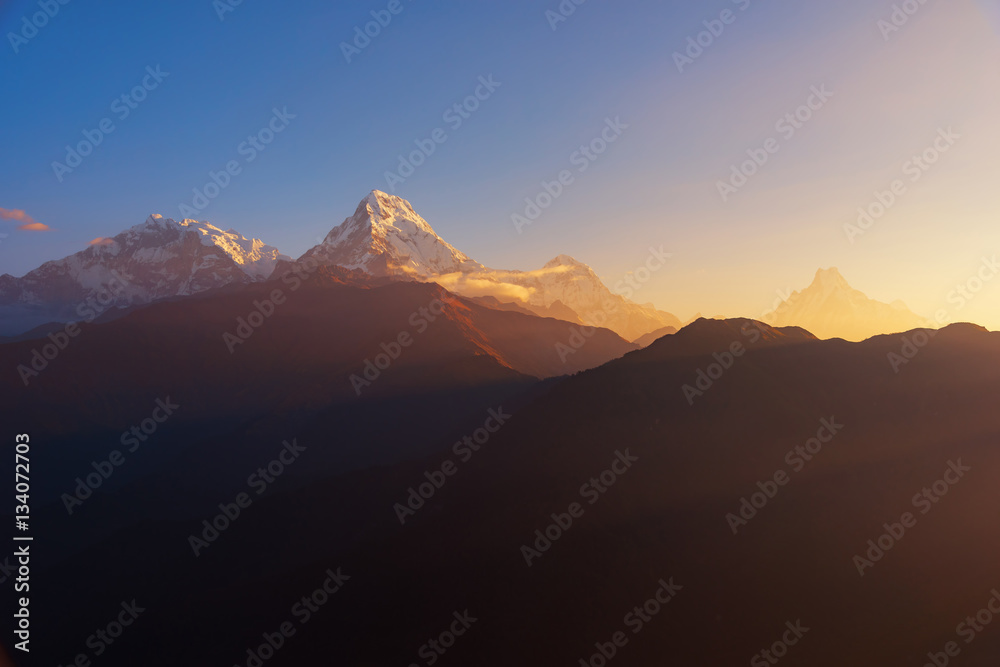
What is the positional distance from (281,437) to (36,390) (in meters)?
85.1

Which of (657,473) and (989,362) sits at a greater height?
(989,362)

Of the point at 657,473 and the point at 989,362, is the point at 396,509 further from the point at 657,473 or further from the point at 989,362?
the point at 989,362

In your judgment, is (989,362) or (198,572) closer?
(989,362)

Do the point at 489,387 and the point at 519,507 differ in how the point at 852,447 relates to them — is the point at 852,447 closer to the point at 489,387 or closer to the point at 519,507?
the point at 519,507

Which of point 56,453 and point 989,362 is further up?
point 989,362

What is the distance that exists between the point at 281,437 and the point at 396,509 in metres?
89.3

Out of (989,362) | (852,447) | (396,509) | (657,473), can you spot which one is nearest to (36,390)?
(396,509)

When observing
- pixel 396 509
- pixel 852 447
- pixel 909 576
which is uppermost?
pixel 852 447

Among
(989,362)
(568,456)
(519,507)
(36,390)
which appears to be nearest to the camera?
(519,507)

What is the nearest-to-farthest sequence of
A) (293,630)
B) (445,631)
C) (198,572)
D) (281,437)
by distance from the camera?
(445,631) < (293,630) < (198,572) < (281,437)

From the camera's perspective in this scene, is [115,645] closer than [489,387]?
Yes

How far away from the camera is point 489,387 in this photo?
545ft

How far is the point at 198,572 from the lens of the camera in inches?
3612

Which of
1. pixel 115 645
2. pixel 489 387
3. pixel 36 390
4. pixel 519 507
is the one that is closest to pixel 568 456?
pixel 519 507
